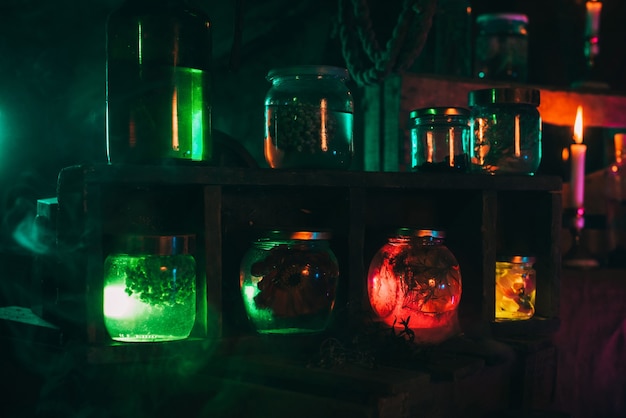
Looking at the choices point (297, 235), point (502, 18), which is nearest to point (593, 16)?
point (502, 18)

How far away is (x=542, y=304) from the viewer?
1717mm

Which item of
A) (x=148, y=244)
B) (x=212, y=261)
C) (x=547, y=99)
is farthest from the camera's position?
(x=547, y=99)

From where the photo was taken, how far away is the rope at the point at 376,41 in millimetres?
1898

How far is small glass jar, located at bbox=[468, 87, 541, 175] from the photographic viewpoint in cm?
162

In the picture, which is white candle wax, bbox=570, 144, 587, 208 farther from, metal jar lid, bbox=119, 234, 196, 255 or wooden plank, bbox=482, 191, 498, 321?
metal jar lid, bbox=119, 234, 196, 255

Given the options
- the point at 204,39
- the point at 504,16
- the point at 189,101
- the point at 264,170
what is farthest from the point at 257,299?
the point at 504,16

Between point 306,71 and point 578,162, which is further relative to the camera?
point 578,162

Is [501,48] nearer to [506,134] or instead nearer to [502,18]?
[502,18]

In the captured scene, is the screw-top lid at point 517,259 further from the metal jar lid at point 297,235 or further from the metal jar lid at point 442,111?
the metal jar lid at point 297,235

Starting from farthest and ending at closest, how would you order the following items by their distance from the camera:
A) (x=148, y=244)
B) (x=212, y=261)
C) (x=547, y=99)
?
(x=547, y=99) < (x=212, y=261) < (x=148, y=244)

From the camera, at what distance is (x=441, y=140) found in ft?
5.41

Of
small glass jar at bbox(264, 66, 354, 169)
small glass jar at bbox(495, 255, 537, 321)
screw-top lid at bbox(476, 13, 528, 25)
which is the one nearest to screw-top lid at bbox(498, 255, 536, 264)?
small glass jar at bbox(495, 255, 537, 321)

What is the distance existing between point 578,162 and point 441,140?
66 centimetres

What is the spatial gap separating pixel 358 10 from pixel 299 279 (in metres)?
0.91
